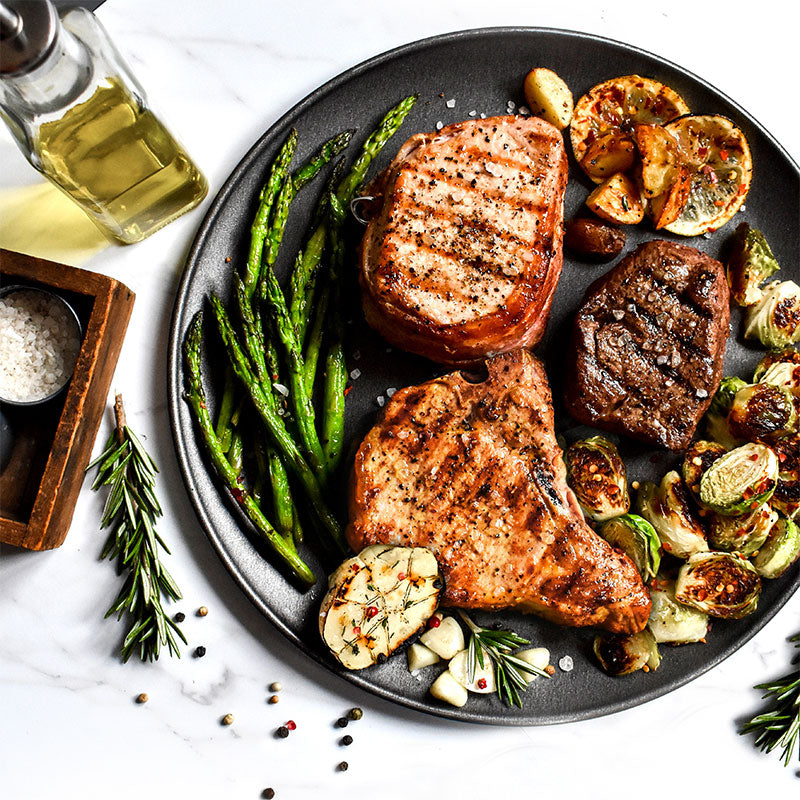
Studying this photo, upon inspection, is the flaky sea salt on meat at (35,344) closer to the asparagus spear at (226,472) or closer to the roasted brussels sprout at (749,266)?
the asparagus spear at (226,472)

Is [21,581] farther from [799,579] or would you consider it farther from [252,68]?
[799,579]

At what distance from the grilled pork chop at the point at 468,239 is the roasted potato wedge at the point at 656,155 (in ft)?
1.55

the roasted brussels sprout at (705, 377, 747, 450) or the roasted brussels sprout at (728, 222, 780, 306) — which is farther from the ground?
the roasted brussels sprout at (728, 222, 780, 306)

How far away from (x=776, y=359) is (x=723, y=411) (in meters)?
0.40

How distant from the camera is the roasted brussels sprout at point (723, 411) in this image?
13.3ft

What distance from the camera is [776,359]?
4.14 m

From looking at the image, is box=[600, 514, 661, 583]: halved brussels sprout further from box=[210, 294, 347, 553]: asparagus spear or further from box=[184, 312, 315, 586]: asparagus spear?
box=[184, 312, 315, 586]: asparagus spear

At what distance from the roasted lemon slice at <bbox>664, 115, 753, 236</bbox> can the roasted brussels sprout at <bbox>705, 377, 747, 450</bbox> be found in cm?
80

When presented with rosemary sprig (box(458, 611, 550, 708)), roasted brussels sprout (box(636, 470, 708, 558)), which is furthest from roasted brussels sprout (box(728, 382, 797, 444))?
rosemary sprig (box(458, 611, 550, 708))

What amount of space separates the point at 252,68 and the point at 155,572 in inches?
100.0

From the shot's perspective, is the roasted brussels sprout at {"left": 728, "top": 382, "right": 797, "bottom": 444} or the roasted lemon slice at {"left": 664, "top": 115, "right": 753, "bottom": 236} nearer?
the roasted brussels sprout at {"left": 728, "top": 382, "right": 797, "bottom": 444}

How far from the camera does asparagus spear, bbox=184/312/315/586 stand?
3750 millimetres

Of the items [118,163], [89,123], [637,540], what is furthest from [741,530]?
[89,123]

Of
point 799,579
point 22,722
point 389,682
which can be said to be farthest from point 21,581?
point 799,579
